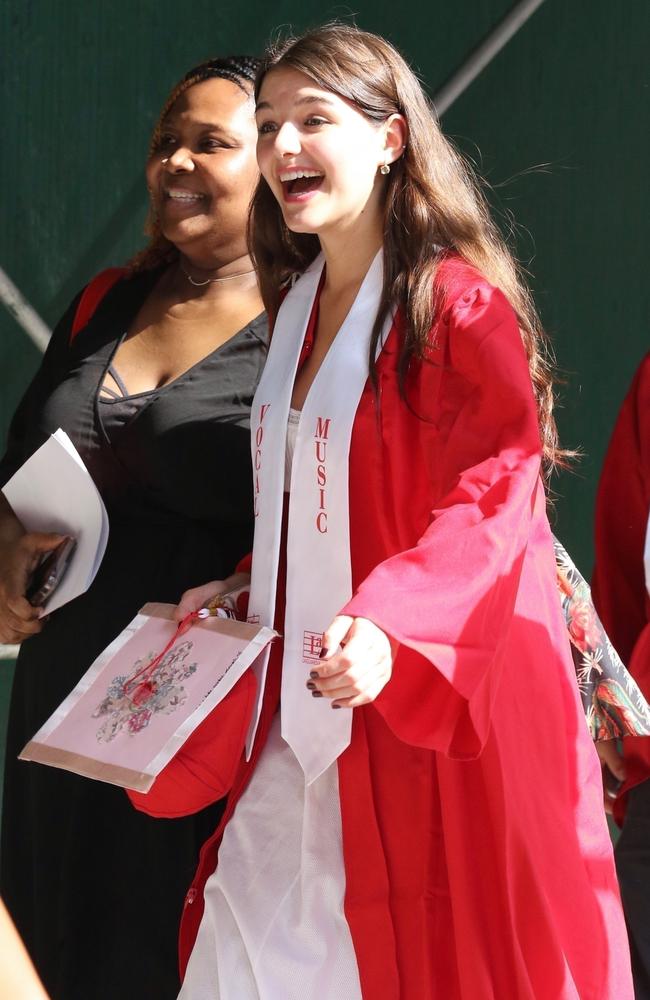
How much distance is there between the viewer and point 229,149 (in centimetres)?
300

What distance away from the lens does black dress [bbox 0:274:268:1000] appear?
2.81m

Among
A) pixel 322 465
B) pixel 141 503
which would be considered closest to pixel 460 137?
pixel 141 503

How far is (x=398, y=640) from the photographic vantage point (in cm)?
191

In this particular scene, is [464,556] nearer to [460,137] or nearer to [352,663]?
[352,663]

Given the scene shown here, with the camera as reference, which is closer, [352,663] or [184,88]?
[352,663]

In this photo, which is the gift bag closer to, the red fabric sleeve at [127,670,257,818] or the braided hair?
the red fabric sleeve at [127,670,257,818]

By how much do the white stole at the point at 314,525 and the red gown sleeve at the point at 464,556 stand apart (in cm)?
15

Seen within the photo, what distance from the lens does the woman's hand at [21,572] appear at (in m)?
2.87

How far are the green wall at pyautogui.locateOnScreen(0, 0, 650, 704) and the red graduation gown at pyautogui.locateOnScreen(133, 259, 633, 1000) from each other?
2.03m

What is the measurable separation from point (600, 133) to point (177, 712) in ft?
8.53

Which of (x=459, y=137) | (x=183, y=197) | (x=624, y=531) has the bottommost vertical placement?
(x=624, y=531)

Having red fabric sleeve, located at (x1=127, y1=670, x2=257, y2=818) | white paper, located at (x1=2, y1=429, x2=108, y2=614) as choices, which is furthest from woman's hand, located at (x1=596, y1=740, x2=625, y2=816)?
white paper, located at (x1=2, y1=429, x2=108, y2=614)

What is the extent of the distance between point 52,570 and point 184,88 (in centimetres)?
104

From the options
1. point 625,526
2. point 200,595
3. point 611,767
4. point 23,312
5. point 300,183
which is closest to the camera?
point 300,183
